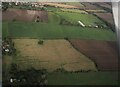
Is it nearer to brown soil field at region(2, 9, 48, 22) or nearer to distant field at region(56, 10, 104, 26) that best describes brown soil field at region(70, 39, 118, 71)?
distant field at region(56, 10, 104, 26)

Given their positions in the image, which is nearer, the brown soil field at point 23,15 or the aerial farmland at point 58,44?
the aerial farmland at point 58,44

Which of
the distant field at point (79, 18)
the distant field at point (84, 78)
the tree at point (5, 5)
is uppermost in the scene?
the tree at point (5, 5)

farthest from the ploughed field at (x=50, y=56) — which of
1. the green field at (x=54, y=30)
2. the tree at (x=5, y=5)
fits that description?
the tree at (x=5, y=5)

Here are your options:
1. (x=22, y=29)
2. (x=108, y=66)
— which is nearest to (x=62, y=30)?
(x=22, y=29)

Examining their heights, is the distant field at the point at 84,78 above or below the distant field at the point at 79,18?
below

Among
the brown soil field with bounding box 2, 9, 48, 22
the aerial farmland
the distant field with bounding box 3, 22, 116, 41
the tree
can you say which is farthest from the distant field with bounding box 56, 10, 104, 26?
the tree

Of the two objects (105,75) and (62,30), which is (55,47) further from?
(105,75)

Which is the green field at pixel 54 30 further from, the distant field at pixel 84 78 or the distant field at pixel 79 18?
the distant field at pixel 84 78
